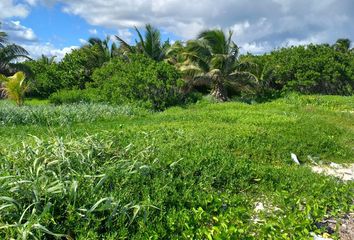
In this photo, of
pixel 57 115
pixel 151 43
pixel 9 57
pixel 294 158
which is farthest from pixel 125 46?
pixel 294 158

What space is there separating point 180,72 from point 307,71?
962 centimetres

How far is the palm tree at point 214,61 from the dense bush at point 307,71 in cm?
333

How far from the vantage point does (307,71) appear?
24.6 m

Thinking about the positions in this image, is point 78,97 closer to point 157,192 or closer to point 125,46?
point 125,46

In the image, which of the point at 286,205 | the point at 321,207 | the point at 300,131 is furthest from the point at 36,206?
the point at 300,131

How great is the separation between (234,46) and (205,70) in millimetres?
1930

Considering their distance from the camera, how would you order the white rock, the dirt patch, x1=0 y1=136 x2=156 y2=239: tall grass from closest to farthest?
x1=0 y1=136 x2=156 y2=239: tall grass → the dirt patch → the white rock

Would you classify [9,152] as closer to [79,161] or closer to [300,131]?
[79,161]

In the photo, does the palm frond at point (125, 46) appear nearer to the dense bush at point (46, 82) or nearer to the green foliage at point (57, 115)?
the dense bush at point (46, 82)

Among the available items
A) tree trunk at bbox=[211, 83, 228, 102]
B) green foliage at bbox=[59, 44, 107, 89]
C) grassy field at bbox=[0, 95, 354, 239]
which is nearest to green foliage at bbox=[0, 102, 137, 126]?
grassy field at bbox=[0, 95, 354, 239]

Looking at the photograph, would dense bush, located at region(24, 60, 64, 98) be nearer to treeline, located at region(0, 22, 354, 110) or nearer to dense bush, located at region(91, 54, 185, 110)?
treeline, located at region(0, 22, 354, 110)

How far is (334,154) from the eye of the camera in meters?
8.25

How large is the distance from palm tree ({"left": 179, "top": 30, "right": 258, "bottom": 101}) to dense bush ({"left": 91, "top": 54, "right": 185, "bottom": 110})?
8.43ft

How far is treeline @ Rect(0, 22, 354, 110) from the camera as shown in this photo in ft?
56.0
